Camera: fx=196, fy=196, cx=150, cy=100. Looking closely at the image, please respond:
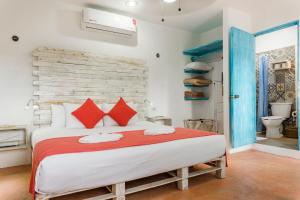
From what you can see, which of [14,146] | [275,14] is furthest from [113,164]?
[275,14]

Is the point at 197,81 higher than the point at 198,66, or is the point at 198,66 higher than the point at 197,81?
the point at 198,66

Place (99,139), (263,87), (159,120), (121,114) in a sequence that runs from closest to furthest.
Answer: (99,139)
(121,114)
(159,120)
(263,87)

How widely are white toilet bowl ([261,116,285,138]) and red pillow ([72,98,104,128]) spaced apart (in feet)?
12.9

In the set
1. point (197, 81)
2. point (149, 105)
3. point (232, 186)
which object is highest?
point (197, 81)

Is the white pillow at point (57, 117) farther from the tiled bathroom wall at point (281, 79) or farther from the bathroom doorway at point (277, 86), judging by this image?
the tiled bathroom wall at point (281, 79)

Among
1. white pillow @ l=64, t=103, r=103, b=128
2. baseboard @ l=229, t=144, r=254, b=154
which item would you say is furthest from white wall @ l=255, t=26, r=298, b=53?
white pillow @ l=64, t=103, r=103, b=128

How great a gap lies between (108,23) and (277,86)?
446cm

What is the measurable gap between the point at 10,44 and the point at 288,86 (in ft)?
19.4

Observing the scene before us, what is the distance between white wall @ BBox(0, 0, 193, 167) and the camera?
119 inches

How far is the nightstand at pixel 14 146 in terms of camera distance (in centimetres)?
291

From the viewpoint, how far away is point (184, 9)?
11.3 ft

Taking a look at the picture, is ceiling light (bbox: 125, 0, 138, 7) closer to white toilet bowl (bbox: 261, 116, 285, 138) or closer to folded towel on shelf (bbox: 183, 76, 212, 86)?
folded towel on shelf (bbox: 183, 76, 212, 86)

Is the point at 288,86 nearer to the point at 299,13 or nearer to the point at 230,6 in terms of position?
the point at 299,13

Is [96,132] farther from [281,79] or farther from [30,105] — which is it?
[281,79]
